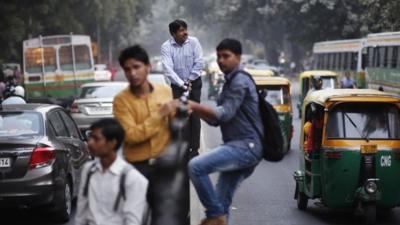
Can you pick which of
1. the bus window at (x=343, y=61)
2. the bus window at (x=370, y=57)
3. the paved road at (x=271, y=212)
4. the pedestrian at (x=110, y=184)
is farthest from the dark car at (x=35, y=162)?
the bus window at (x=343, y=61)

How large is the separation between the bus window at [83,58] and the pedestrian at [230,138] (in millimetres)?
28587

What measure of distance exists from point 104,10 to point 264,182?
30818 mm

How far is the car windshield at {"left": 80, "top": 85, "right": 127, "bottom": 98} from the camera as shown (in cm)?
2392

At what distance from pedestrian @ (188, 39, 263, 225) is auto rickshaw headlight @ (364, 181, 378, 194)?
4464 millimetres

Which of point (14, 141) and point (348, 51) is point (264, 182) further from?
point (348, 51)

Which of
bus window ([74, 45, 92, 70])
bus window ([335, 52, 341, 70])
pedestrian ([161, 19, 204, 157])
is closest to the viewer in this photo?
pedestrian ([161, 19, 204, 157])

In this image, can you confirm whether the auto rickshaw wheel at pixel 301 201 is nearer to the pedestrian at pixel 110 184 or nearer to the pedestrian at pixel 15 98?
the pedestrian at pixel 15 98

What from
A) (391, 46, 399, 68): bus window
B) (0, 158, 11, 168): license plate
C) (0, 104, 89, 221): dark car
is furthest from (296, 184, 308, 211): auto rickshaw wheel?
(391, 46, 399, 68): bus window


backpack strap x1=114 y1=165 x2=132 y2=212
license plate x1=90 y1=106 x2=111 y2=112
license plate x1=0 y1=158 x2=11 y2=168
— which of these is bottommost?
license plate x1=90 y1=106 x2=111 y2=112

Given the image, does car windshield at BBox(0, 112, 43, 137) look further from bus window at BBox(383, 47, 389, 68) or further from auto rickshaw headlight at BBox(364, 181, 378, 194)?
bus window at BBox(383, 47, 389, 68)

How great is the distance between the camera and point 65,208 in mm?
12000

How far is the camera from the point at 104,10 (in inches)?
1841

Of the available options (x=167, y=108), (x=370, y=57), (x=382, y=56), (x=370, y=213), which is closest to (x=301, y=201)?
Answer: (x=370, y=213)

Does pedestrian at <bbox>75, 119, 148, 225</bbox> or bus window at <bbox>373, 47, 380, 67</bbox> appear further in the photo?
bus window at <bbox>373, 47, 380, 67</bbox>
